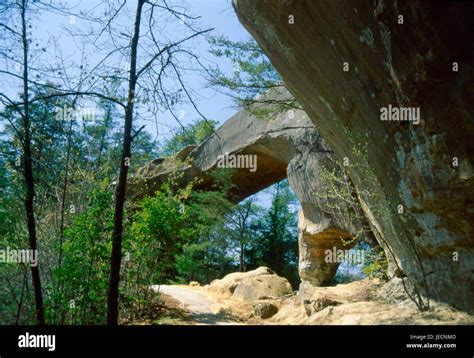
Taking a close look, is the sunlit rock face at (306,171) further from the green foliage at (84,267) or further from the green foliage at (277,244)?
the green foliage at (277,244)

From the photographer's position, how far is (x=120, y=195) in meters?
4.35

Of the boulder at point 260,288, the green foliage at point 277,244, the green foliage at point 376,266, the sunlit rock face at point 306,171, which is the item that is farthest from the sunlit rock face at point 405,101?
the green foliage at point 277,244

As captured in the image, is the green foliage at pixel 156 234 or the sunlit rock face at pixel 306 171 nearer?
the green foliage at pixel 156 234

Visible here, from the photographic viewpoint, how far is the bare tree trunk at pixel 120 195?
415cm

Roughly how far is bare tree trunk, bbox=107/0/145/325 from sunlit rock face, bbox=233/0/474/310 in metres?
1.81

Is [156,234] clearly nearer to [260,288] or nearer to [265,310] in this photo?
[265,310]

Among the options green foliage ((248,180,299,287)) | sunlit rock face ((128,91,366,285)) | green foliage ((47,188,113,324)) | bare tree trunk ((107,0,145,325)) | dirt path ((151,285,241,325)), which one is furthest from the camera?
green foliage ((248,180,299,287))

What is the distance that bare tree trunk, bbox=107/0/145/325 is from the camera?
4.15 m

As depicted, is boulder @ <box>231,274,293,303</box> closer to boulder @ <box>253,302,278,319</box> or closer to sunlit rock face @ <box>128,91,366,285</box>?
sunlit rock face @ <box>128,91,366,285</box>

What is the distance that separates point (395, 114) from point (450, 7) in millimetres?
1131

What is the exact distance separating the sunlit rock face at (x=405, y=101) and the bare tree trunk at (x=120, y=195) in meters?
1.81

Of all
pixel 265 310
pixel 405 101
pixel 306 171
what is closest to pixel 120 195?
pixel 405 101

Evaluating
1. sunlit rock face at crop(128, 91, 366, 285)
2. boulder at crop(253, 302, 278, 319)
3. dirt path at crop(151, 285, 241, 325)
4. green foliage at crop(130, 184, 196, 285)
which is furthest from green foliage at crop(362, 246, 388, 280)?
green foliage at crop(130, 184, 196, 285)
